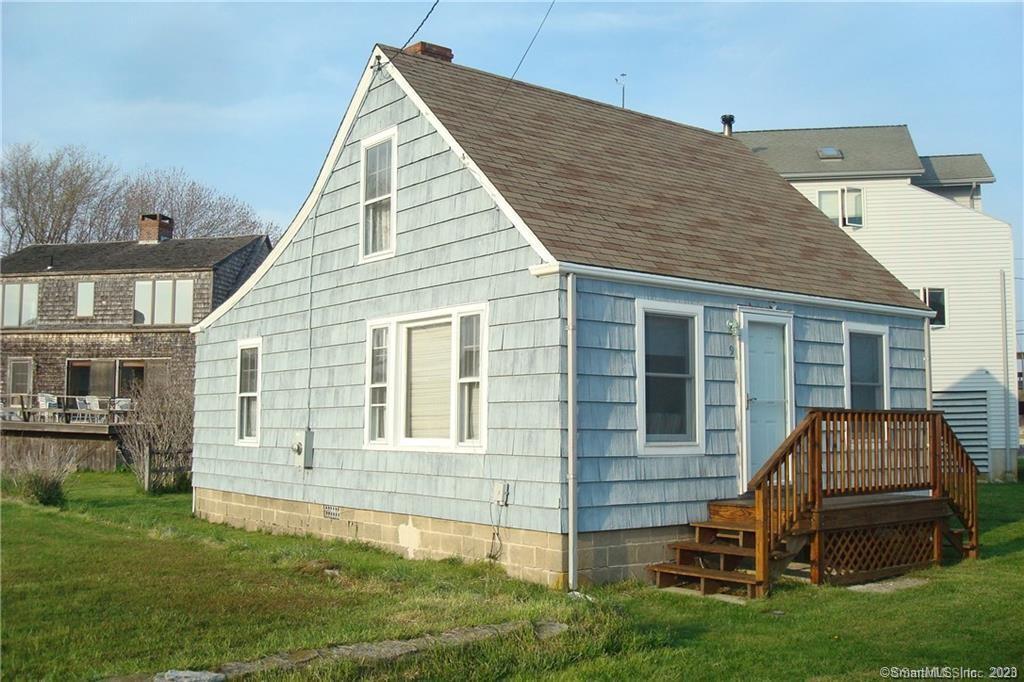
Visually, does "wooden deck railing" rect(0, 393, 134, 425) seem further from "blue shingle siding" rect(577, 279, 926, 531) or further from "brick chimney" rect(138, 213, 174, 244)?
"blue shingle siding" rect(577, 279, 926, 531)

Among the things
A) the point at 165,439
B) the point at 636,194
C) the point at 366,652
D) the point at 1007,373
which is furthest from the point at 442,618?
the point at 1007,373

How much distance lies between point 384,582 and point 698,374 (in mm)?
4031

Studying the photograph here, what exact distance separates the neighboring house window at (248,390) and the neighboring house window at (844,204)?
1785 centimetres

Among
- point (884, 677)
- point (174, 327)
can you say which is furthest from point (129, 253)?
point (884, 677)

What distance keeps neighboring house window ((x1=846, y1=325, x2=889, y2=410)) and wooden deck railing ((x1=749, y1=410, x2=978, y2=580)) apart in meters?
1.26

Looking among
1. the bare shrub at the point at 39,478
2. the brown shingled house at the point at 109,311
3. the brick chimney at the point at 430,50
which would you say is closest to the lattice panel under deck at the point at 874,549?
the brick chimney at the point at 430,50

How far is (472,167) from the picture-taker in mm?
10977

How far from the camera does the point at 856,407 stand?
12727 millimetres

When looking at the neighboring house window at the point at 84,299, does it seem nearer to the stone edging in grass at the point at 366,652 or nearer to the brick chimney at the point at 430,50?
the brick chimney at the point at 430,50

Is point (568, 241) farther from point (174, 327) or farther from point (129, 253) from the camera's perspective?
point (129, 253)

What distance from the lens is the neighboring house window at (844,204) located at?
27469 mm

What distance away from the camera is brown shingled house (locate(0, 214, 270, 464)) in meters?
33.0

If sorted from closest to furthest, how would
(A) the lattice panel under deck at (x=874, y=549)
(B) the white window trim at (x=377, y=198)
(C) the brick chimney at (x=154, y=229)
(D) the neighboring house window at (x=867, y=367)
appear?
(A) the lattice panel under deck at (x=874, y=549) → (B) the white window trim at (x=377, y=198) → (D) the neighboring house window at (x=867, y=367) → (C) the brick chimney at (x=154, y=229)

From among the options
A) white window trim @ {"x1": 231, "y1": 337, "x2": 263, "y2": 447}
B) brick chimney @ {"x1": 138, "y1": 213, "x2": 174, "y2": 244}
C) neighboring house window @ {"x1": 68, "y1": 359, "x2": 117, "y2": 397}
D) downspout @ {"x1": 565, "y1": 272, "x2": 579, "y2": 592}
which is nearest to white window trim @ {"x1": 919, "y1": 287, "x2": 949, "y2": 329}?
white window trim @ {"x1": 231, "y1": 337, "x2": 263, "y2": 447}
